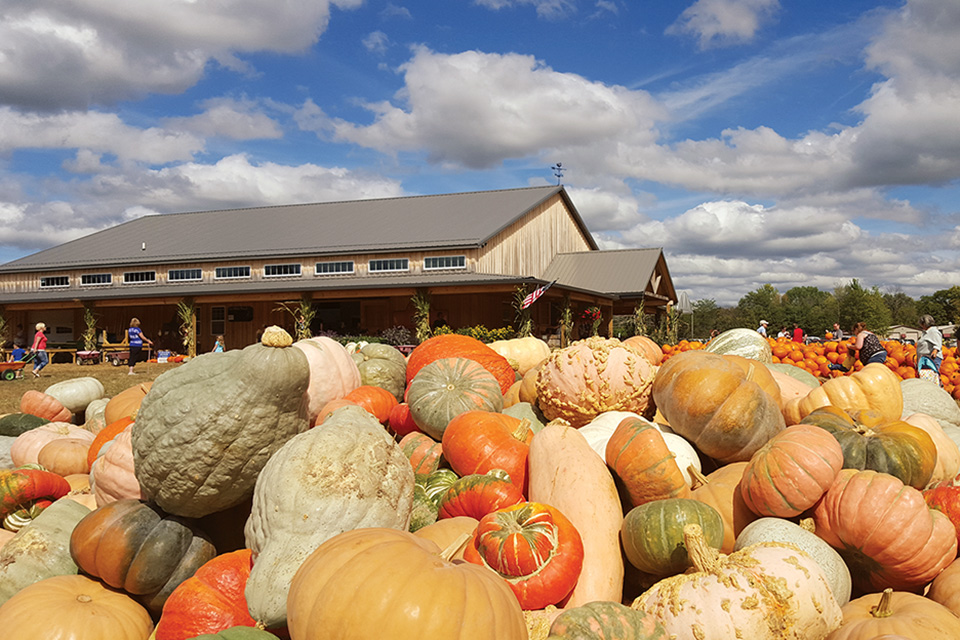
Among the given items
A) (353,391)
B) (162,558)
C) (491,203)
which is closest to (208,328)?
(491,203)

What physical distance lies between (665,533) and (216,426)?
89.5 inches

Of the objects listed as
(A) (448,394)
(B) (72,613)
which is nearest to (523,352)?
(A) (448,394)

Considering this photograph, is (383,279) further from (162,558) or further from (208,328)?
(162,558)

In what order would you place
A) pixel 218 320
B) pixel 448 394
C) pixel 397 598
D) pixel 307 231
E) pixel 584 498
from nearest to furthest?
pixel 397 598
pixel 584 498
pixel 448 394
pixel 218 320
pixel 307 231

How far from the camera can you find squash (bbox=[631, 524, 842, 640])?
8.00 feet

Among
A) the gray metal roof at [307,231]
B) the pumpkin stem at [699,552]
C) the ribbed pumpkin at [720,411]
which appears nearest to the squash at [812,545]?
the pumpkin stem at [699,552]

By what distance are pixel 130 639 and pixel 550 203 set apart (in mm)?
27671

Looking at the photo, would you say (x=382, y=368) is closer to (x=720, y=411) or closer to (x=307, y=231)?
(x=720, y=411)

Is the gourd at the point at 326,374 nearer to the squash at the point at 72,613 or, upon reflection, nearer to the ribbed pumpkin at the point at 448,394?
the ribbed pumpkin at the point at 448,394

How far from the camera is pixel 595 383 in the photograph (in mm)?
4609

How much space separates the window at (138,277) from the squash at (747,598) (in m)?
29.3

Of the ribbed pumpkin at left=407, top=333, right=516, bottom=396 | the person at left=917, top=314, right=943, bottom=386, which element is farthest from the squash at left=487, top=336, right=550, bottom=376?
the person at left=917, top=314, right=943, bottom=386

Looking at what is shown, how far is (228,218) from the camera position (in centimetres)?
3178

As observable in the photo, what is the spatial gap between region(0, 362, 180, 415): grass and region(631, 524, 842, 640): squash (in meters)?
10.5
